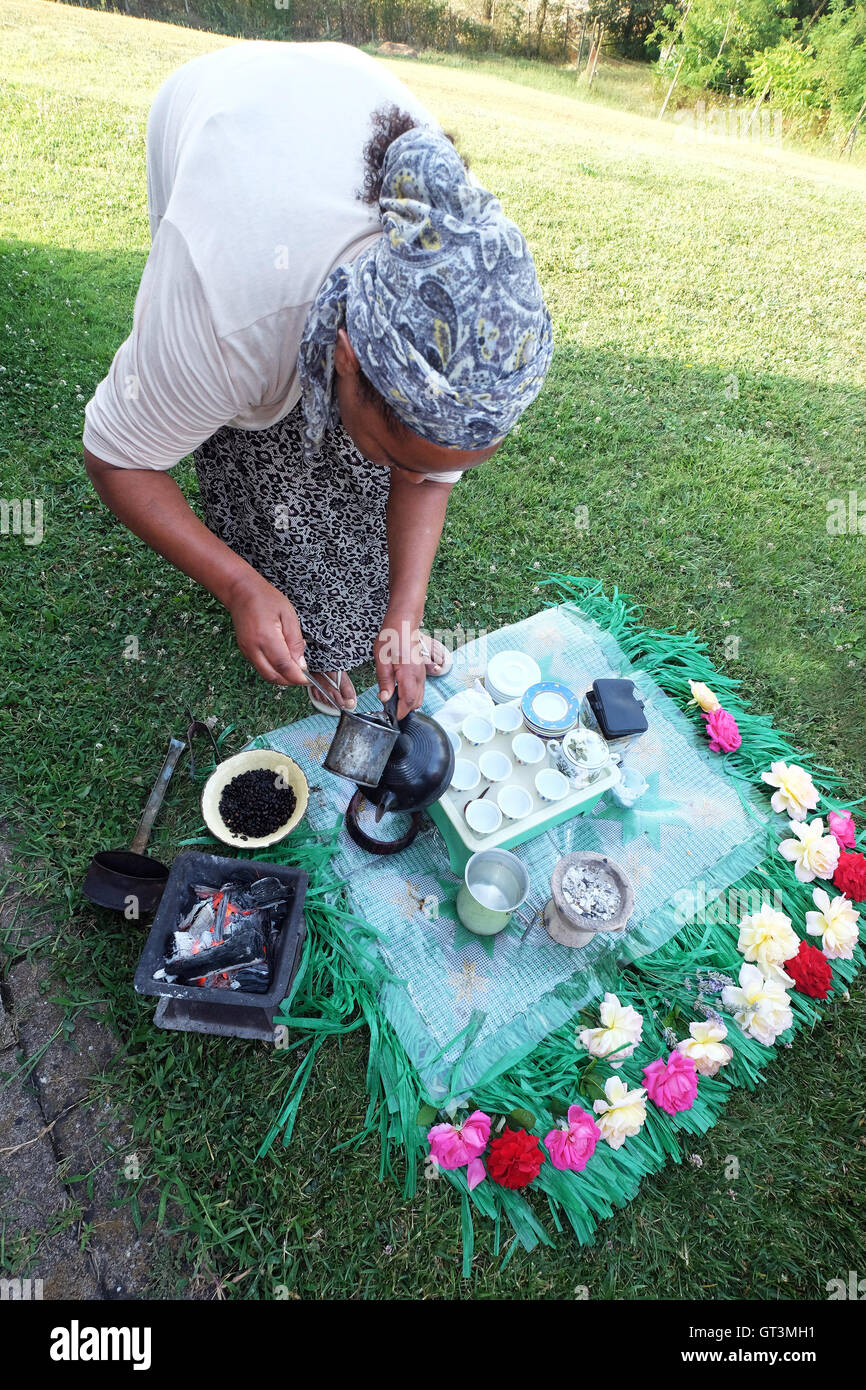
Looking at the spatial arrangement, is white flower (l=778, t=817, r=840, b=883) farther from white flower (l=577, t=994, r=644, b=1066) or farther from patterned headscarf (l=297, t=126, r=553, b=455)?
patterned headscarf (l=297, t=126, r=553, b=455)

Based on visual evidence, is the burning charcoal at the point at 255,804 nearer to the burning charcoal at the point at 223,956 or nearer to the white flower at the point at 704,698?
the burning charcoal at the point at 223,956

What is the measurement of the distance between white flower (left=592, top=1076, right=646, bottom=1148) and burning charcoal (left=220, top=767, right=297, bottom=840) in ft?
4.46

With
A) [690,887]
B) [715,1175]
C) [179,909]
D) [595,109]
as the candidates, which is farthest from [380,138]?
[595,109]

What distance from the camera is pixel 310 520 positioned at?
7.18 feet

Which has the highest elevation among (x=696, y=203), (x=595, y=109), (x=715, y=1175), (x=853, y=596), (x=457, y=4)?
(x=457, y=4)

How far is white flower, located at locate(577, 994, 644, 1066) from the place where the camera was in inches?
84.2

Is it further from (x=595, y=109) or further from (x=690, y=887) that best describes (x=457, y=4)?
(x=690, y=887)

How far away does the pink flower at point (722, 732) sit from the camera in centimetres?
289

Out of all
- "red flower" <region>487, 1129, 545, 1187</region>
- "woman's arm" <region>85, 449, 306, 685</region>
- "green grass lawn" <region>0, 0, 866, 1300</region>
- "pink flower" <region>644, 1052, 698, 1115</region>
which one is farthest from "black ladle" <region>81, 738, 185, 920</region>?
"pink flower" <region>644, 1052, 698, 1115</region>

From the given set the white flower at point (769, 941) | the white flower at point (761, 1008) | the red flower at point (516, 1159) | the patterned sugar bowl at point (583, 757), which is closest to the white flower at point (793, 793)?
the white flower at point (769, 941)

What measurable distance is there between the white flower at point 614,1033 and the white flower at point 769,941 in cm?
54

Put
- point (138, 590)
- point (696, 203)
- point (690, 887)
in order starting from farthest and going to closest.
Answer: point (696, 203) → point (138, 590) → point (690, 887)

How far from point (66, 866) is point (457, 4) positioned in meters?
14.2
